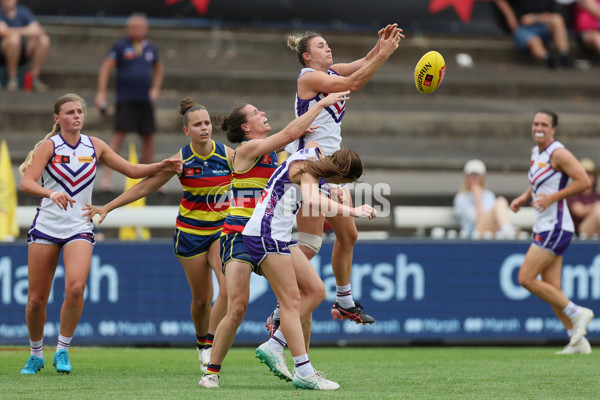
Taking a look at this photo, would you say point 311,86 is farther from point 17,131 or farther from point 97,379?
point 17,131

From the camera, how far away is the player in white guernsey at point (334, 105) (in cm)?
766

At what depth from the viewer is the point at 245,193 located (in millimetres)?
7488

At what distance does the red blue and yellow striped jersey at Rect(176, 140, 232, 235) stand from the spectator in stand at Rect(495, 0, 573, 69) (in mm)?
11170

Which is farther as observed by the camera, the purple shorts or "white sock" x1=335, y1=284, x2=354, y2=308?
"white sock" x1=335, y1=284, x2=354, y2=308

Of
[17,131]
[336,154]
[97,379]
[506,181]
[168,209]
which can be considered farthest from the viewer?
[17,131]

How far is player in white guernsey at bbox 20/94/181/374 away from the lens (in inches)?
314

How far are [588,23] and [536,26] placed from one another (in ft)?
3.37

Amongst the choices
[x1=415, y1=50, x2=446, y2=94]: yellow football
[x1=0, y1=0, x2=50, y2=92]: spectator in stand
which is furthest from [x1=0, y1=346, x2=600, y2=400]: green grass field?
[x1=0, y1=0, x2=50, y2=92]: spectator in stand

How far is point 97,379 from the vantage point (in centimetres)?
781

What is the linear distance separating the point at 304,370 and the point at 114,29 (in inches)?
471

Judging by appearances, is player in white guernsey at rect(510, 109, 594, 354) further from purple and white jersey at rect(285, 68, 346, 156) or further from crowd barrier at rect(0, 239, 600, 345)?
purple and white jersey at rect(285, 68, 346, 156)

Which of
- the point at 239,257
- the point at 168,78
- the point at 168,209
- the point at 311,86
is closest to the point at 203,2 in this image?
the point at 168,78

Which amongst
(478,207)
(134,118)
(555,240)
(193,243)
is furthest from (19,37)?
(555,240)

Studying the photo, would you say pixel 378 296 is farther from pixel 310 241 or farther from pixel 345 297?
pixel 310 241
